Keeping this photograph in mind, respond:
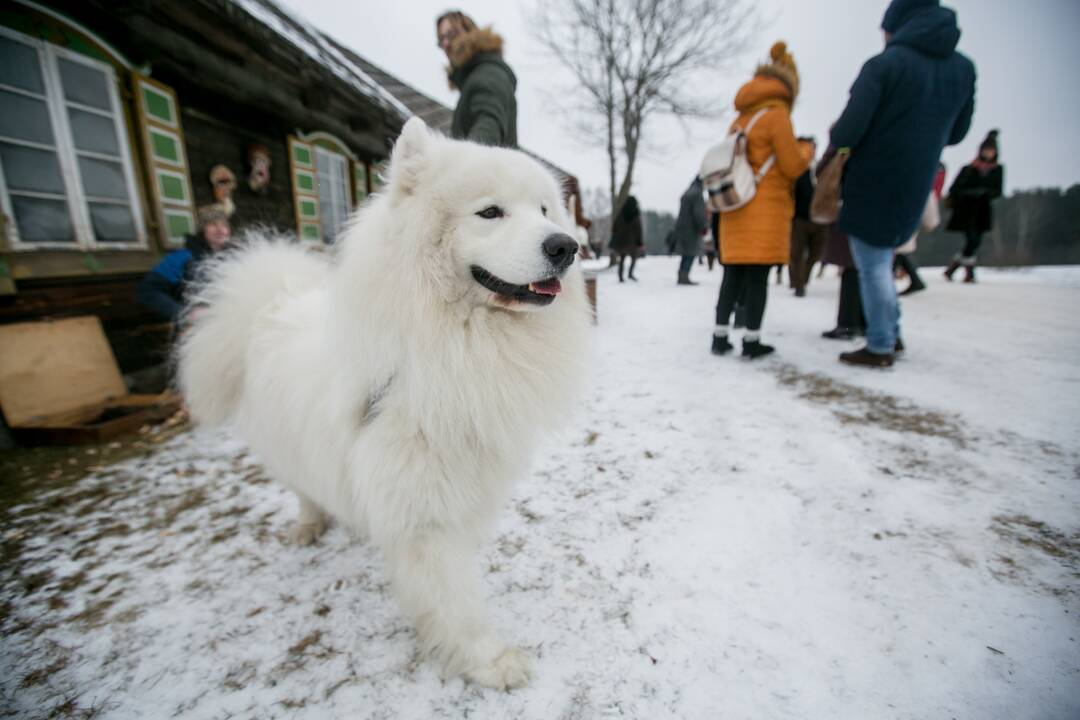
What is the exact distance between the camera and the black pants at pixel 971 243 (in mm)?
7105

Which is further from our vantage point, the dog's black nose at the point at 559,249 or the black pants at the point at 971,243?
the black pants at the point at 971,243

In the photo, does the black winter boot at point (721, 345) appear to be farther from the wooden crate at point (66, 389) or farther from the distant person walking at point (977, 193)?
the distant person walking at point (977, 193)

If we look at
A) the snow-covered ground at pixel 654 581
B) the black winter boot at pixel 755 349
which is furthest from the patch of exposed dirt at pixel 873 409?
the black winter boot at pixel 755 349

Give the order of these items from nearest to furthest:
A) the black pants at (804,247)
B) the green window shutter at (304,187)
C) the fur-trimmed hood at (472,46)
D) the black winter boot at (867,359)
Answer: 1. the fur-trimmed hood at (472,46)
2. the black winter boot at (867,359)
3. the green window shutter at (304,187)
4. the black pants at (804,247)

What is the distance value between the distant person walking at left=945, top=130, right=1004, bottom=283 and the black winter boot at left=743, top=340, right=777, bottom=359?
21.3 ft

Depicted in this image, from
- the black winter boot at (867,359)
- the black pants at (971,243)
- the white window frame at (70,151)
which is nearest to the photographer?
the white window frame at (70,151)

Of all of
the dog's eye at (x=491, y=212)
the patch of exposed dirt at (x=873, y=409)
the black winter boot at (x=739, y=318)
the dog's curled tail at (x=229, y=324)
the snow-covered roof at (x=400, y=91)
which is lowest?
the patch of exposed dirt at (x=873, y=409)

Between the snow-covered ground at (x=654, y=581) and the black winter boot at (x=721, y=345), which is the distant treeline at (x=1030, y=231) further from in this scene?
the snow-covered ground at (x=654, y=581)

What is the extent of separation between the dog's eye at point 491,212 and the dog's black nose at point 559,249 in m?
0.22

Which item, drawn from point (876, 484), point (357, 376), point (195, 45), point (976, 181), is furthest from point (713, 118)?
point (357, 376)

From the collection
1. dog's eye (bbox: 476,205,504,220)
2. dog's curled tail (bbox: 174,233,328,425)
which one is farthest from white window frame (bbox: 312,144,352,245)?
dog's eye (bbox: 476,205,504,220)

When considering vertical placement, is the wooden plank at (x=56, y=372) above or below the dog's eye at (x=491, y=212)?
below

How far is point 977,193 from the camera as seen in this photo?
6.90 metres

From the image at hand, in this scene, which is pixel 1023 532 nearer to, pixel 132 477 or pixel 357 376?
pixel 357 376
